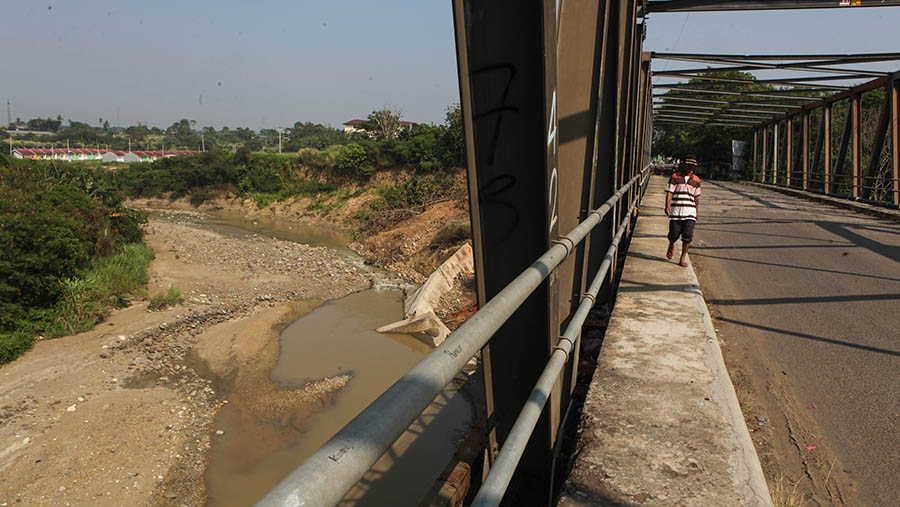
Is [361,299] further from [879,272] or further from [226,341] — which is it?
[879,272]

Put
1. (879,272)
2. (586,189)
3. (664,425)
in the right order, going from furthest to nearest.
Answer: (879,272)
(586,189)
(664,425)

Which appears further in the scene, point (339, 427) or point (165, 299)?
point (165, 299)

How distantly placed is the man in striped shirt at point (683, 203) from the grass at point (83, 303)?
14.0m

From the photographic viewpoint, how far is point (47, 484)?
8.05 meters

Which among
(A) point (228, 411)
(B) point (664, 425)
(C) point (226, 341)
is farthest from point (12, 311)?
(B) point (664, 425)

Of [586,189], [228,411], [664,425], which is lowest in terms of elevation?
[228,411]

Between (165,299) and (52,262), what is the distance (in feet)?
10.8

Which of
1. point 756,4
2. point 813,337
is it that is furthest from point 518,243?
point 756,4

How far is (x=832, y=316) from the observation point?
572 centimetres

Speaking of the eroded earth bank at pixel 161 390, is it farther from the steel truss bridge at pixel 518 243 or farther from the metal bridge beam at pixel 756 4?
the metal bridge beam at pixel 756 4

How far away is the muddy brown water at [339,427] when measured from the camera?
8.38 m

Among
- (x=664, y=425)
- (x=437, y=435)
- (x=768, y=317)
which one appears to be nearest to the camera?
(x=664, y=425)

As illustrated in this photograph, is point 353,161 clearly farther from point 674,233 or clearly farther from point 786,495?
point 786,495

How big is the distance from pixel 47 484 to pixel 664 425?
30.2 ft
